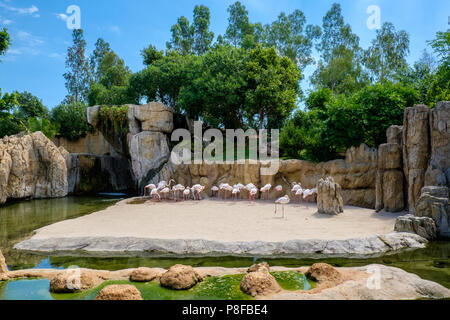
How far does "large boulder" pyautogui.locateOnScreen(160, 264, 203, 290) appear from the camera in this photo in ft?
13.7

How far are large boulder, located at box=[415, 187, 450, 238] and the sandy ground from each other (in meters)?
0.86

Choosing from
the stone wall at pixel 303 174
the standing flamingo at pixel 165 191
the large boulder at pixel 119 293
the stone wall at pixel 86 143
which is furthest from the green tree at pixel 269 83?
the stone wall at pixel 86 143

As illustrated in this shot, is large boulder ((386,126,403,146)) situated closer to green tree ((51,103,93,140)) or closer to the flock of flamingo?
the flock of flamingo

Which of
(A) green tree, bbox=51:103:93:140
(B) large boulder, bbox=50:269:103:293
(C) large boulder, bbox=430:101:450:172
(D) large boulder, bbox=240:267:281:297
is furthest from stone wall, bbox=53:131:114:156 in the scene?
(D) large boulder, bbox=240:267:281:297

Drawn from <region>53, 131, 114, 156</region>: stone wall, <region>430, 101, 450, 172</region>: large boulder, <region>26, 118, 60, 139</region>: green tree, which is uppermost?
<region>26, 118, 60, 139</region>: green tree

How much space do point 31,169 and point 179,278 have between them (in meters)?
15.5

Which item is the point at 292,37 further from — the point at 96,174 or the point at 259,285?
the point at 259,285

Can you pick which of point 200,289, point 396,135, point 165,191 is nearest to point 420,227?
point 396,135

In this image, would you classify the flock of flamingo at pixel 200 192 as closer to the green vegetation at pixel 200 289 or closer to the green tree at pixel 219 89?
the green tree at pixel 219 89

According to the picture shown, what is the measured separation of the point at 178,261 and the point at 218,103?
13.7 metres

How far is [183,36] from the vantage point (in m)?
31.5
